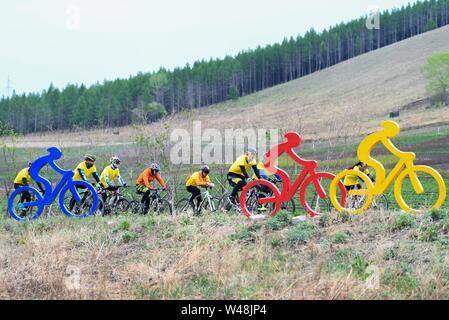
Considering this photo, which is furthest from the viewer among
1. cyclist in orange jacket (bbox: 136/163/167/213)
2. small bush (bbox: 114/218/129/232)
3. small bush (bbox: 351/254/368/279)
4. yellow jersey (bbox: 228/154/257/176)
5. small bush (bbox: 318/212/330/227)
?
cyclist in orange jacket (bbox: 136/163/167/213)

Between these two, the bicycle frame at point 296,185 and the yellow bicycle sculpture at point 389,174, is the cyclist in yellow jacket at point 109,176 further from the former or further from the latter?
the yellow bicycle sculpture at point 389,174

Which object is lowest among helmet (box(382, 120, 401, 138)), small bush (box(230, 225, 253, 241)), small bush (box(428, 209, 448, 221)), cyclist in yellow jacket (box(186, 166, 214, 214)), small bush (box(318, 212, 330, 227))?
small bush (box(230, 225, 253, 241))

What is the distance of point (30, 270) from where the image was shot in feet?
28.9

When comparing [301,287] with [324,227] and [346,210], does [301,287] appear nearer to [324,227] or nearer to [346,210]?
[324,227]

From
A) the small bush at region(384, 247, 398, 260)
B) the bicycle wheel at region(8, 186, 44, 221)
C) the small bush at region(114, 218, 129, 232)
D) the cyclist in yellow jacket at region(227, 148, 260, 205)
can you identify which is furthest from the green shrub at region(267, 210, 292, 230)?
the bicycle wheel at region(8, 186, 44, 221)

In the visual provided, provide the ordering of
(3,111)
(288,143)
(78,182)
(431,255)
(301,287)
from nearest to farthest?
(301,287) → (431,255) → (288,143) → (78,182) → (3,111)

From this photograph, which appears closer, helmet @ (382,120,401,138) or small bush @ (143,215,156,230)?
helmet @ (382,120,401,138)

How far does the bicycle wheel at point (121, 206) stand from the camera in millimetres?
15472

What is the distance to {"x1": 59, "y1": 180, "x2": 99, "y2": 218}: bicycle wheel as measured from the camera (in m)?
13.7

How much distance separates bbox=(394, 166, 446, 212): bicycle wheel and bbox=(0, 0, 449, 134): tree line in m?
73.8

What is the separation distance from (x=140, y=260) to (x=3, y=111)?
10229cm

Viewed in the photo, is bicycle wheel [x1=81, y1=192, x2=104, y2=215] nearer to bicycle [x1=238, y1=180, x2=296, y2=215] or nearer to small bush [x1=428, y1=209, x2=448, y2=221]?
bicycle [x1=238, y1=180, x2=296, y2=215]
